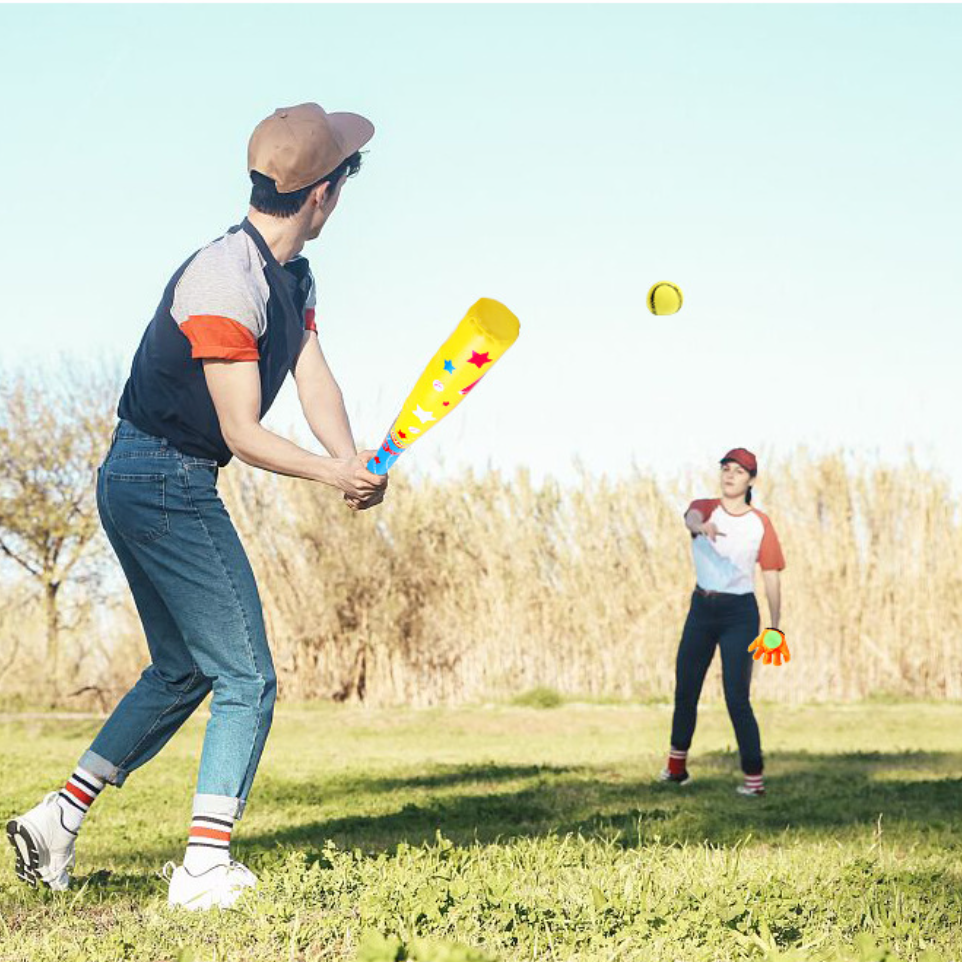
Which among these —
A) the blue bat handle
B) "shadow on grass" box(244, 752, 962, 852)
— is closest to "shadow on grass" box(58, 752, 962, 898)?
"shadow on grass" box(244, 752, 962, 852)

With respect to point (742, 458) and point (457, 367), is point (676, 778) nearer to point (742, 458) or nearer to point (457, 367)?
point (742, 458)

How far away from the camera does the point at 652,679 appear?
16.2m

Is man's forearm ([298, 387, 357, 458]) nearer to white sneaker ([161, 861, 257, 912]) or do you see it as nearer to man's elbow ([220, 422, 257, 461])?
man's elbow ([220, 422, 257, 461])

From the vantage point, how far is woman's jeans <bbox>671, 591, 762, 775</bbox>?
24.1 ft

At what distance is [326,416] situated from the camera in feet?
13.5

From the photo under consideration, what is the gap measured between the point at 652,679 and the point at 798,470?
3347 mm

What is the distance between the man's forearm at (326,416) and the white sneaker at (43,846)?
139 centimetres

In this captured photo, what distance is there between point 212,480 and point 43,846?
1.22 metres

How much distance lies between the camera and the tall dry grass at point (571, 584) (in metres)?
16.3

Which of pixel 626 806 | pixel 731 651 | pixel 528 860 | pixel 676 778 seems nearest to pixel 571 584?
pixel 676 778

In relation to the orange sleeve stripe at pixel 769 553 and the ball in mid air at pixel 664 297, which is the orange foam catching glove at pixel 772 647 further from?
the ball in mid air at pixel 664 297

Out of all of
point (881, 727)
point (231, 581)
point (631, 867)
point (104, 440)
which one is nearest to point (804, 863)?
point (631, 867)

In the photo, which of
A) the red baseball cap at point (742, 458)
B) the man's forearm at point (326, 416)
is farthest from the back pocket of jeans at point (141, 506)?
the red baseball cap at point (742, 458)

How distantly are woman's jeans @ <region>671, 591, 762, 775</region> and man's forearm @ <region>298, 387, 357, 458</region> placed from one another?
3741mm
